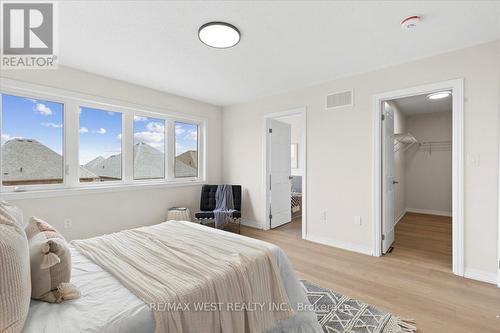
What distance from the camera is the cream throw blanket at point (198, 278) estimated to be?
3.71 feet

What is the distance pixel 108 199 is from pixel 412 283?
398 cm

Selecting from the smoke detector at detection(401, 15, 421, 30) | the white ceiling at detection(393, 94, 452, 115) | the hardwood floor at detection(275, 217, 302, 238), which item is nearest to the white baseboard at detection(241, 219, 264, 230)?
the hardwood floor at detection(275, 217, 302, 238)

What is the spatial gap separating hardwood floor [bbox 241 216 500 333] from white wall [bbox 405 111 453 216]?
8.12 feet

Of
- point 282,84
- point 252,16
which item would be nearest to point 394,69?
point 282,84

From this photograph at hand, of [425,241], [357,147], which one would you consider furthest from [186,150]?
[425,241]

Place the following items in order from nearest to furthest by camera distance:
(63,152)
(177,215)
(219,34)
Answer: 1. (219,34)
2. (63,152)
3. (177,215)

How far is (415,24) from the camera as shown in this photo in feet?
6.88

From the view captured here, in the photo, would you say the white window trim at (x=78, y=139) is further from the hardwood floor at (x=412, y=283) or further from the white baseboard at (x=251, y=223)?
the hardwood floor at (x=412, y=283)

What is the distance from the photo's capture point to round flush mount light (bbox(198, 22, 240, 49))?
2.12 metres

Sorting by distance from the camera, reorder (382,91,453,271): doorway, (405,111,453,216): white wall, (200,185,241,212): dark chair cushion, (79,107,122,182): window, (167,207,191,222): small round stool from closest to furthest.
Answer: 1. (79,107,122,182): window
2. (167,207,191,222): small round stool
3. (382,91,453,271): doorway
4. (200,185,241,212): dark chair cushion
5. (405,111,453,216): white wall

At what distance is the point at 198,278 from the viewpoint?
1.28 m

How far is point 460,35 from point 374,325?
284 centimetres

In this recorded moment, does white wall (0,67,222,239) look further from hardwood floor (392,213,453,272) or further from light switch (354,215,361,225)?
hardwood floor (392,213,453,272)

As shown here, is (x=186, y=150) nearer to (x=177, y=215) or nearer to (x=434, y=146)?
(x=177, y=215)
